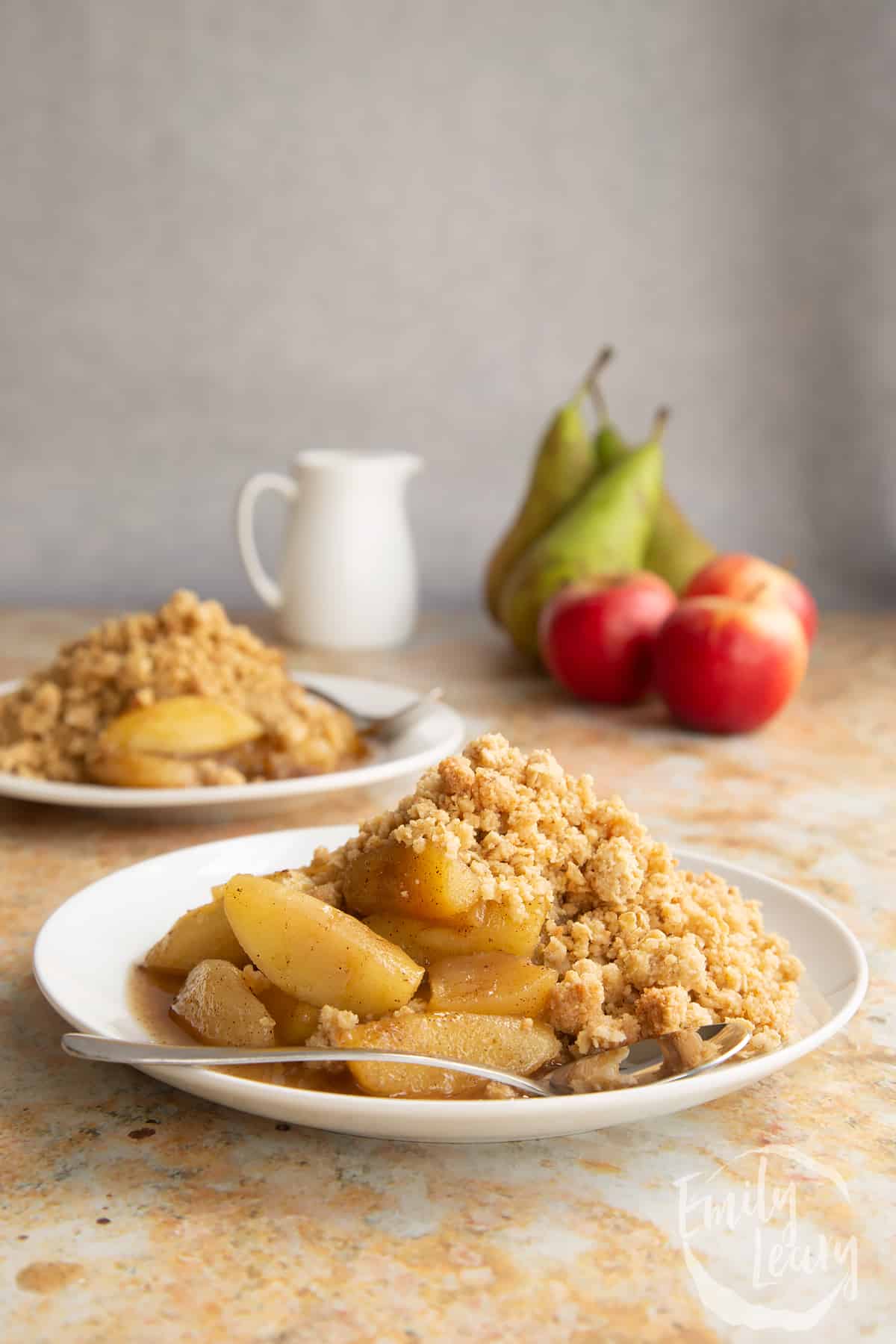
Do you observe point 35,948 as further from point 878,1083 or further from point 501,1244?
point 878,1083

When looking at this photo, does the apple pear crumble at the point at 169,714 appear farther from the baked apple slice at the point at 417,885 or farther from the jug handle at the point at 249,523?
the jug handle at the point at 249,523

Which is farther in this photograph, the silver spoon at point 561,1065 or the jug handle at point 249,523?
the jug handle at point 249,523

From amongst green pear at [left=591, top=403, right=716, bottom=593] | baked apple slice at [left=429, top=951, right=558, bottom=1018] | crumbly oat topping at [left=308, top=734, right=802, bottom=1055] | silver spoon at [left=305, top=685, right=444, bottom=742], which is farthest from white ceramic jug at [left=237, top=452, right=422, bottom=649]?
baked apple slice at [left=429, top=951, right=558, bottom=1018]

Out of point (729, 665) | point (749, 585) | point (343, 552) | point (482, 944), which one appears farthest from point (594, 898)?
point (343, 552)

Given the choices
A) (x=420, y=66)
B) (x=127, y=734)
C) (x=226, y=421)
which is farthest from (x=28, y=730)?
(x=420, y=66)

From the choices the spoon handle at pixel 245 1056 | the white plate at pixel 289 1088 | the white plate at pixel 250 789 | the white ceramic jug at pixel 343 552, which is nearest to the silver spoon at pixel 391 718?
the white plate at pixel 250 789

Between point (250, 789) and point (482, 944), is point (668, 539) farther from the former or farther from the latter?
point (482, 944)
